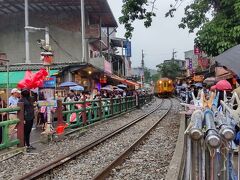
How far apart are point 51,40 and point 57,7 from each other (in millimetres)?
2816

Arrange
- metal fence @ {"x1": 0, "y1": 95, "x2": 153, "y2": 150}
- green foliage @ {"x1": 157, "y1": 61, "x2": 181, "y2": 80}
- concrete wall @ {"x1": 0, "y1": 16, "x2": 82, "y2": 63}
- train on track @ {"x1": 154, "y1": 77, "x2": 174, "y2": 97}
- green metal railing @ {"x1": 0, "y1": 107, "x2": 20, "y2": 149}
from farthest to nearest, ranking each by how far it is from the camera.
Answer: green foliage @ {"x1": 157, "y1": 61, "x2": 181, "y2": 80}, train on track @ {"x1": 154, "y1": 77, "x2": 174, "y2": 97}, concrete wall @ {"x1": 0, "y1": 16, "x2": 82, "y2": 63}, metal fence @ {"x1": 0, "y1": 95, "x2": 153, "y2": 150}, green metal railing @ {"x1": 0, "y1": 107, "x2": 20, "y2": 149}

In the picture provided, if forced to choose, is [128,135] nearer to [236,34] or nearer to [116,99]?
[236,34]

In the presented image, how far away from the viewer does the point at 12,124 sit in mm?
10023

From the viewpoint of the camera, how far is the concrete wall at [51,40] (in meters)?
32.6

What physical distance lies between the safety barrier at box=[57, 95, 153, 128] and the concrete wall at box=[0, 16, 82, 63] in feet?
29.9

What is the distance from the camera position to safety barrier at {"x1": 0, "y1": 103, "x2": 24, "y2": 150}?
9565 millimetres

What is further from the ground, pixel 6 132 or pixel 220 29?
pixel 220 29

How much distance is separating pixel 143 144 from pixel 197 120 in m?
8.72

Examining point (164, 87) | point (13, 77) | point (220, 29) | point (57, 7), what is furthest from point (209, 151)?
point (164, 87)

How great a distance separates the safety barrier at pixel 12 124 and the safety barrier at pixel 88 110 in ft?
10.0

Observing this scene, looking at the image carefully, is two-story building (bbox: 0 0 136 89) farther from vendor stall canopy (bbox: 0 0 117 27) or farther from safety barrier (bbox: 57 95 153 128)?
safety barrier (bbox: 57 95 153 128)

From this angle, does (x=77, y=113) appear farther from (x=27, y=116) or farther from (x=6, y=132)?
(x=6, y=132)

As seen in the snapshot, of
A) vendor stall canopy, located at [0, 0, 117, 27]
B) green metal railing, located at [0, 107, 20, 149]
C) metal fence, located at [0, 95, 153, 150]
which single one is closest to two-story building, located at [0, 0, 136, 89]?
vendor stall canopy, located at [0, 0, 117, 27]

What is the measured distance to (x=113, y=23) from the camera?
37.9 m
